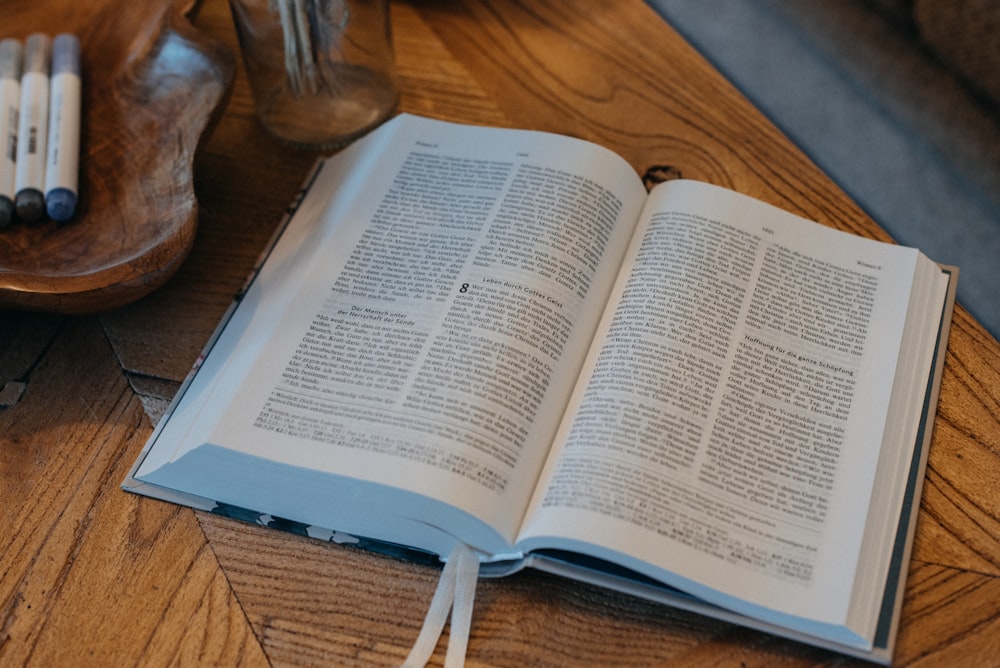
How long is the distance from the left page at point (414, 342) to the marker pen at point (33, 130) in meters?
0.17

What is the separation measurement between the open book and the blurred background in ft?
0.61

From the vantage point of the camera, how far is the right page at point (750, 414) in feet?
1.63

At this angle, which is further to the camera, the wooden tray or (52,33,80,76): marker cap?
(52,33,80,76): marker cap

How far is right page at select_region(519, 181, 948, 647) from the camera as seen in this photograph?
495 mm

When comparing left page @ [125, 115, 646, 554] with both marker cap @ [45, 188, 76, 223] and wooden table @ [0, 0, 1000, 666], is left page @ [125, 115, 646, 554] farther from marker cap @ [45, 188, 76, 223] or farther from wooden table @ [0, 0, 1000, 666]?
marker cap @ [45, 188, 76, 223]

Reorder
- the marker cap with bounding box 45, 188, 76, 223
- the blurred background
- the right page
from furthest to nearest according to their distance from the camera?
the blurred background → the marker cap with bounding box 45, 188, 76, 223 → the right page

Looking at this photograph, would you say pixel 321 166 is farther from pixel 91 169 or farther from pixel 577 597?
pixel 577 597

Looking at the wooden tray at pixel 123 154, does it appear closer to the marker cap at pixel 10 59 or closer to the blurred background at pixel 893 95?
the marker cap at pixel 10 59

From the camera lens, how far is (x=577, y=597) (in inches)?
20.8

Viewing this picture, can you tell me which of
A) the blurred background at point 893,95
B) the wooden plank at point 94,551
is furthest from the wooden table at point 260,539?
the blurred background at point 893,95

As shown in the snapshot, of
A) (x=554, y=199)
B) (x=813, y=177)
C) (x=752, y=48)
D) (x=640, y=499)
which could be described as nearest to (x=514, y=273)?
(x=554, y=199)

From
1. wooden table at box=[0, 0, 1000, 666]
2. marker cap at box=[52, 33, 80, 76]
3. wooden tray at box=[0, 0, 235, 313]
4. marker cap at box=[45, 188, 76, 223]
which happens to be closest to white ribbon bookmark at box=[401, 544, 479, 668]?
wooden table at box=[0, 0, 1000, 666]

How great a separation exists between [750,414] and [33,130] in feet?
1.81

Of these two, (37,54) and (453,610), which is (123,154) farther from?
(453,610)
